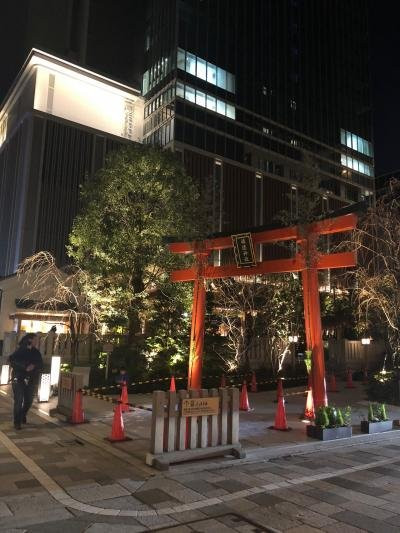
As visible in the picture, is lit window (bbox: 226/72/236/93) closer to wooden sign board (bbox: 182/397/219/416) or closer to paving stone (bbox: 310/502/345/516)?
wooden sign board (bbox: 182/397/219/416)

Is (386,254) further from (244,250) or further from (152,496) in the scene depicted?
(152,496)

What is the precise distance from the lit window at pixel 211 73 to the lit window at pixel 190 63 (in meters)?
2.04

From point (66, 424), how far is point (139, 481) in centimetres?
466

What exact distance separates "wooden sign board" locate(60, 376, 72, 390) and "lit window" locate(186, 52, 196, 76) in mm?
46662

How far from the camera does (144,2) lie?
6100cm

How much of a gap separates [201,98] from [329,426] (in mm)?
47941

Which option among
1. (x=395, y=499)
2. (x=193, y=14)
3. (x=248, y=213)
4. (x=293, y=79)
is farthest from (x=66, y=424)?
(x=293, y=79)

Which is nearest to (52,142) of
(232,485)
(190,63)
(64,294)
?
(190,63)

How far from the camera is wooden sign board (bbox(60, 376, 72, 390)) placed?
11.3 m

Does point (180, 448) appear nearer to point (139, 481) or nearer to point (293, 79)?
point (139, 481)

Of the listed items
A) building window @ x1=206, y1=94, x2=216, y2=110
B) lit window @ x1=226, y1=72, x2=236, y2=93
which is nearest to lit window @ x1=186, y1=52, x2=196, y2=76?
building window @ x1=206, y1=94, x2=216, y2=110

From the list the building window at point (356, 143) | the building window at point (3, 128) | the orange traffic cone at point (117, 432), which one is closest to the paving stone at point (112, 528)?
the orange traffic cone at point (117, 432)

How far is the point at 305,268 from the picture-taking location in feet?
41.3

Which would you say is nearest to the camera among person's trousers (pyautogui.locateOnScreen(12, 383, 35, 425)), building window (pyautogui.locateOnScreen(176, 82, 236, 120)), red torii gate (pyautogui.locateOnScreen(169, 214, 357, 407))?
person's trousers (pyautogui.locateOnScreen(12, 383, 35, 425))
